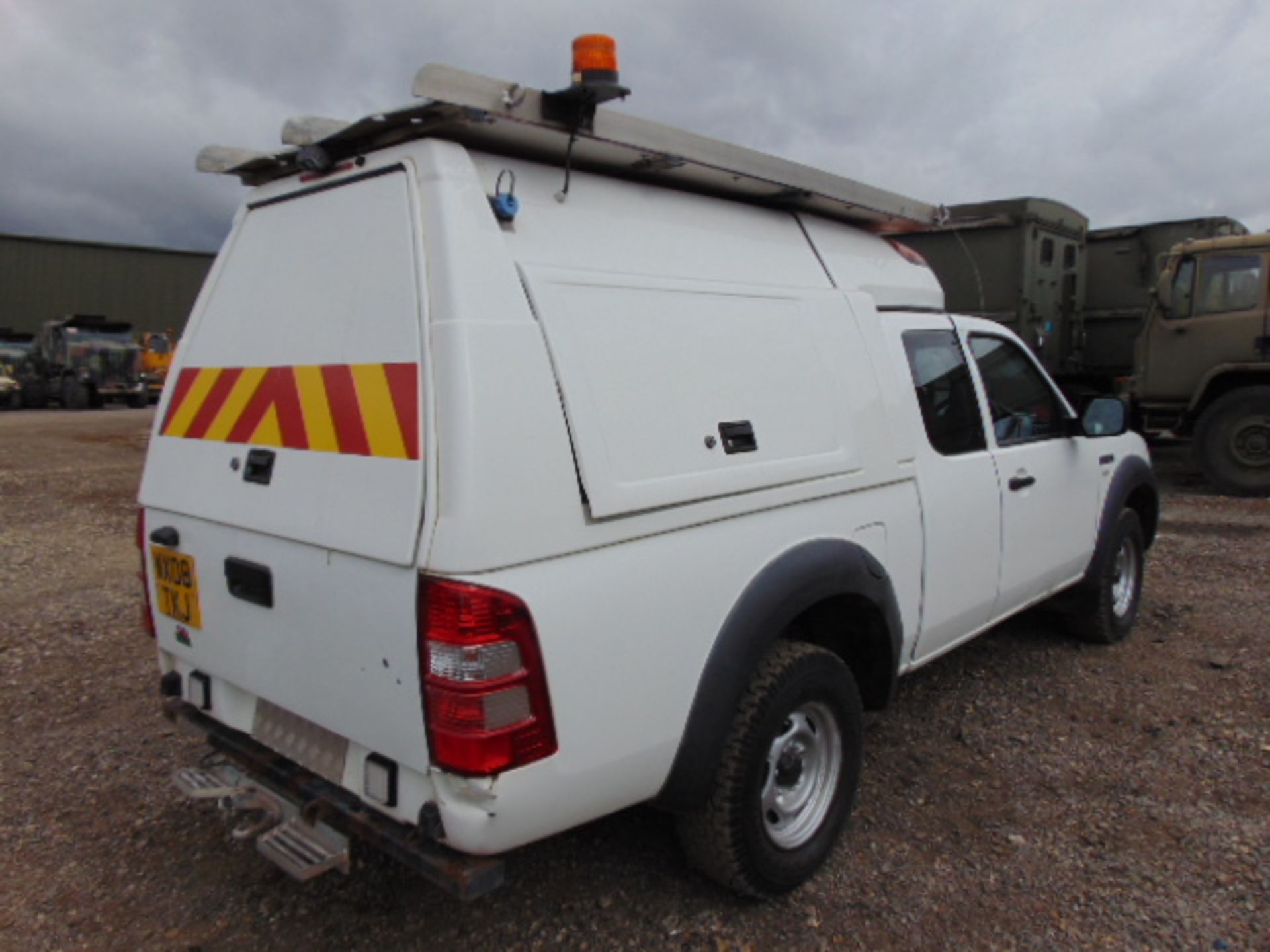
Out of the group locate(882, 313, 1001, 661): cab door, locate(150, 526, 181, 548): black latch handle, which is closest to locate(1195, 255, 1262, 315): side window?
locate(882, 313, 1001, 661): cab door

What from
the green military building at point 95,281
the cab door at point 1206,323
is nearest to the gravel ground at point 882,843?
the cab door at point 1206,323

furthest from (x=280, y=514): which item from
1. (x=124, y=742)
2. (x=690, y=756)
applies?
(x=124, y=742)

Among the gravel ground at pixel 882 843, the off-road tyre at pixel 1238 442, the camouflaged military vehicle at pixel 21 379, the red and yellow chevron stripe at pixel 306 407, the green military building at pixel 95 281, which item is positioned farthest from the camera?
the green military building at pixel 95 281

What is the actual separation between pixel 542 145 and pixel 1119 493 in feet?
11.8

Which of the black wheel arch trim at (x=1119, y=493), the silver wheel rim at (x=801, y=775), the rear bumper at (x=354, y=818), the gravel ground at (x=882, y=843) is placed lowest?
the gravel ground at (x=882, y=843)

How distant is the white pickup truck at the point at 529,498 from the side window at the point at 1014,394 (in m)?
0.64

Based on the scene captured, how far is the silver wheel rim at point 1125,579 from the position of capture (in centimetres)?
474

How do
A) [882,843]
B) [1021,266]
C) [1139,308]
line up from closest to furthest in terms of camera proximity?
[882,843] < [1021,266] < [1139,308]

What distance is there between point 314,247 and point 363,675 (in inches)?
45.2

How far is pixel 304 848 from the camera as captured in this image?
2.19 metres

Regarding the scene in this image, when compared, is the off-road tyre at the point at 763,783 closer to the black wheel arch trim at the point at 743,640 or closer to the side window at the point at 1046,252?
the black wheel arch trim at the point at 743,640

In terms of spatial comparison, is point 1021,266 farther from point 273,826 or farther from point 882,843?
point 273,826

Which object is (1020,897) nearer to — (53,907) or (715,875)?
(715,875)

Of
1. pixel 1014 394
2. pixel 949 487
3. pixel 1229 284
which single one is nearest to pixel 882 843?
pixel 949 487
